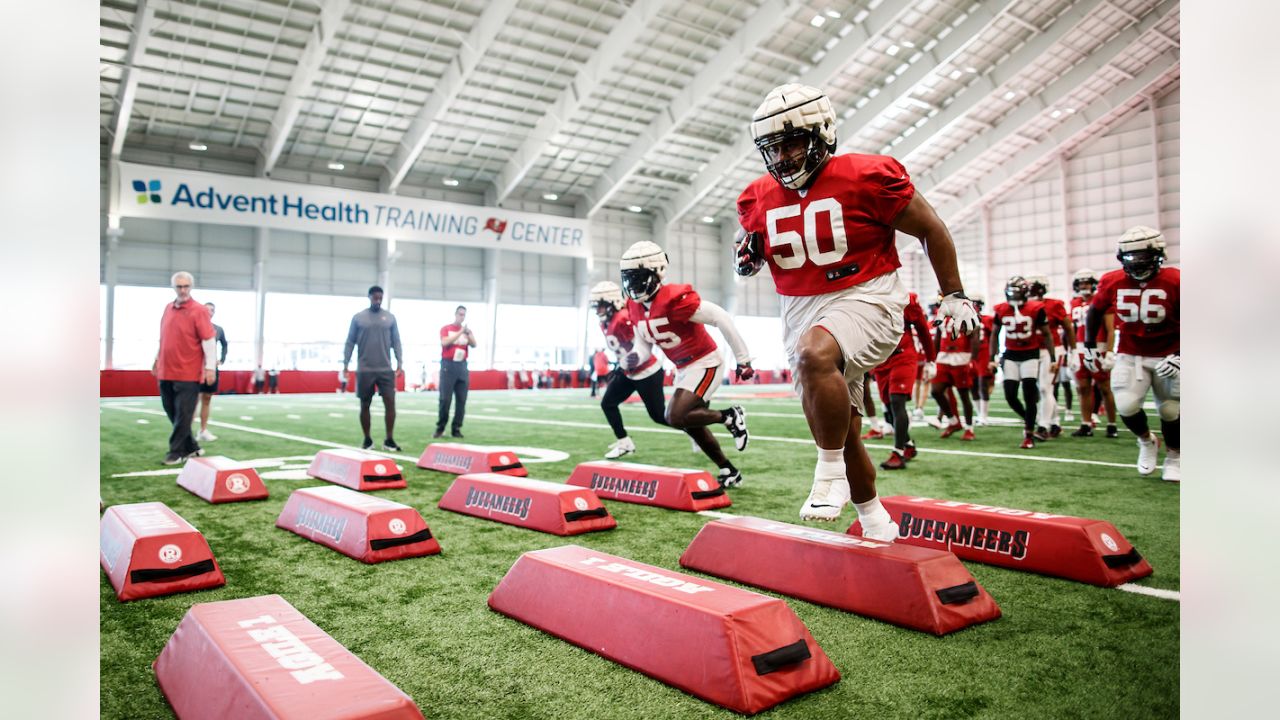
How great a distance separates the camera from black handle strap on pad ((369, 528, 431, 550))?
4047mm

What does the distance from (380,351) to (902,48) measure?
2326 centimetres

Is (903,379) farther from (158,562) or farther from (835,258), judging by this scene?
(158,562)

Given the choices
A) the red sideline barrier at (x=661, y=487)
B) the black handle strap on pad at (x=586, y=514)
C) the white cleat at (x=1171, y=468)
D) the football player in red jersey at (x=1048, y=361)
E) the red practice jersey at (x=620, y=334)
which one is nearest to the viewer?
the black handle strap on pad at (x=586, y=514)

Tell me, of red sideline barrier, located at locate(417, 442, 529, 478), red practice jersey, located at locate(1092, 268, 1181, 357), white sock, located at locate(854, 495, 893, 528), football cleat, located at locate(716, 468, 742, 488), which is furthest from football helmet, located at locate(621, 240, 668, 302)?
red practice jersey, located at locate(1092, 268, 1181, 357)

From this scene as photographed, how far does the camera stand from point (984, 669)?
2.55 metres

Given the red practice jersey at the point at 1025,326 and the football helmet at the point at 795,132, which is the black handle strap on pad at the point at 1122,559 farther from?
the red practice jersey at the point at 1025,326

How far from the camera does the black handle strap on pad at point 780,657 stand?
7.63 ft

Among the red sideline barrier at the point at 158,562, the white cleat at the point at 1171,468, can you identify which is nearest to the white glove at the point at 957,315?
the red sideline barrier at the point at 158,562

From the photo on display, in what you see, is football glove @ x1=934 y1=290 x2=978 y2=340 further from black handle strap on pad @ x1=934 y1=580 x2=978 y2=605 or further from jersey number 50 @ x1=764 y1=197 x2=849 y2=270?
black handle strap on pad @ x1=934 y1=580 x2=978 y2=605

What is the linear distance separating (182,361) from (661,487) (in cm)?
567

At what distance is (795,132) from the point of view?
3408mm

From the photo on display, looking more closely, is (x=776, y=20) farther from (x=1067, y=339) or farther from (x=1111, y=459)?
(x=1111, y=459)

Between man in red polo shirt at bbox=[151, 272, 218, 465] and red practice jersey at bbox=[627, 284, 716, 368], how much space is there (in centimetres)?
503

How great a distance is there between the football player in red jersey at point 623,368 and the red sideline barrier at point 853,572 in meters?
3.64
